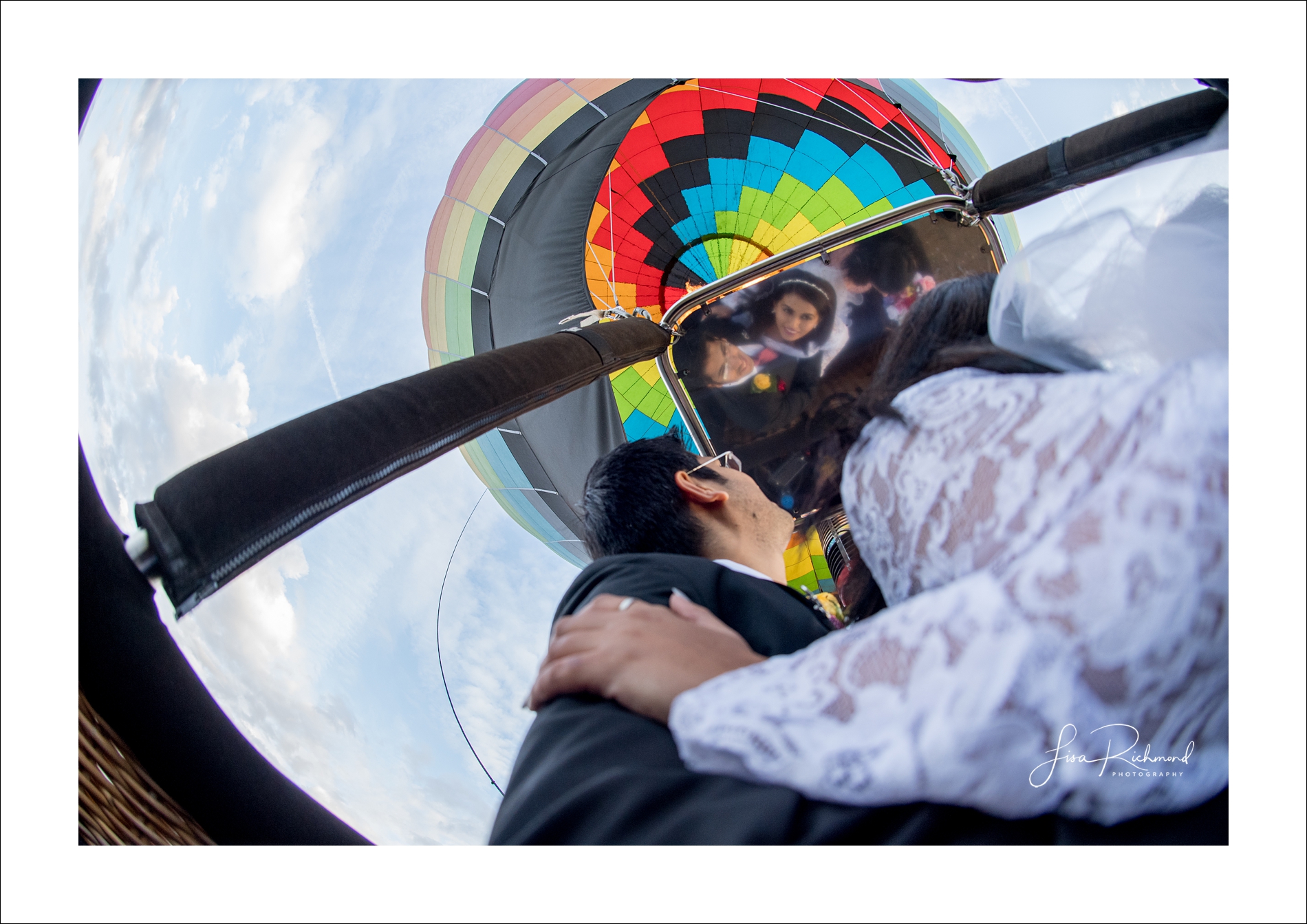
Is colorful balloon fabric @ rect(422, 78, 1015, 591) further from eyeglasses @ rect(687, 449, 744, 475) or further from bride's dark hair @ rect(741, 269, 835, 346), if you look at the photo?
eyeglasses @ rect(687, 449, 744, 475)

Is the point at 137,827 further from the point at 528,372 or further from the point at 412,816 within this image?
the point at 528,372

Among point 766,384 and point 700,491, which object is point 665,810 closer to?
point 700,491

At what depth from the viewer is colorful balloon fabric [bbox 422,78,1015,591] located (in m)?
1.19

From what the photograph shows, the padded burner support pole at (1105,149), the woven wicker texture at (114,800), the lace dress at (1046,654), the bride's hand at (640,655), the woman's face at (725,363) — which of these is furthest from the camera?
the woman's face at (725,363)

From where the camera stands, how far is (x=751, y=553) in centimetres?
119

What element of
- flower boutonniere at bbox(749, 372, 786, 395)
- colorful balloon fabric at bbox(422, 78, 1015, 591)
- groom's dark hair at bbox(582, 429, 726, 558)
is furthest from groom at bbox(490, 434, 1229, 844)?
flower boutonniere at bbox(749, 372, 786, 395)

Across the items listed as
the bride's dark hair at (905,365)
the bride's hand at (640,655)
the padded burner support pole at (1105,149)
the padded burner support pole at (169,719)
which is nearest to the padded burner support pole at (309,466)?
the padded burner support pole at (169,719)

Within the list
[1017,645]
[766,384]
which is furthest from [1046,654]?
[766,384]

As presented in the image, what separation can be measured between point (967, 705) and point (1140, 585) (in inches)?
7.8

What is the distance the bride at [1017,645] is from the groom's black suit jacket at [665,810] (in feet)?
0.06

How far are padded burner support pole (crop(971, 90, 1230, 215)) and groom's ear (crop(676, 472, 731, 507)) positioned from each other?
0.74 m

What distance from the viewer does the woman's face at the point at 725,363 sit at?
158 cm

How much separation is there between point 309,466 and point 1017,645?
2.32 ft

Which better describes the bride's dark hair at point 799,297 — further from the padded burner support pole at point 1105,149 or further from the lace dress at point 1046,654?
the lace dress at point 1046,654
